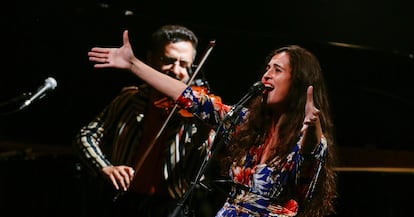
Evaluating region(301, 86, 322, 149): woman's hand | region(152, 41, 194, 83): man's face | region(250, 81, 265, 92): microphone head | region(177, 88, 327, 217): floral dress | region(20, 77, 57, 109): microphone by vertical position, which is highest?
region(152, 41, 194, 83): man's face

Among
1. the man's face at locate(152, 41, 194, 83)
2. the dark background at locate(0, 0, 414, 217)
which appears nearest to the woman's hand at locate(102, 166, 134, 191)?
the man's face at locate(152, 41, 194, 83)

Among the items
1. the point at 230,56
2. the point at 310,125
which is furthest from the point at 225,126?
the point at 230,56

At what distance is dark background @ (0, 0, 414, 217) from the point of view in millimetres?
3879

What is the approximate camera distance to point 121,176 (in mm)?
2455

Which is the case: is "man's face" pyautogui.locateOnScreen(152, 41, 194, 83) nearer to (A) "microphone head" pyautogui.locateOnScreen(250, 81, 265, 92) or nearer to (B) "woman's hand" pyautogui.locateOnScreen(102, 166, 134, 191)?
(B) "woman's hand" pyautogui.locateOnScreen(102, 166, 134, 191)

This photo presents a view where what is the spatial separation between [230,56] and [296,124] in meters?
2.23

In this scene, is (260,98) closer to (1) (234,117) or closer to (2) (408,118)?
(1) (234,117)

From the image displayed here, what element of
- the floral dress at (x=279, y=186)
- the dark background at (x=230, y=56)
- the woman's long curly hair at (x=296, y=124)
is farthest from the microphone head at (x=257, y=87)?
the dark background at (x=230, y=56)

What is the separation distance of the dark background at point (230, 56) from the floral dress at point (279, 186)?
1694mm

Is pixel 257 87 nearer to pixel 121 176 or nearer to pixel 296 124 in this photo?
pixel 296 124

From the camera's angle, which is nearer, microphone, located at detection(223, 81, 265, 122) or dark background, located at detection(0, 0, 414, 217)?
microphone, located at detection(223, 81, 265, 122)

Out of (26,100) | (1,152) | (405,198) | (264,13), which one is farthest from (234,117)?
(264,13)

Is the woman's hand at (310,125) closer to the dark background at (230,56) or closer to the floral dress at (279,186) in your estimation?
the floral dress at (279,186)

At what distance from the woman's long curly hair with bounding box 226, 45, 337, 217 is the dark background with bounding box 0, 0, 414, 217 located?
58.8 inches
